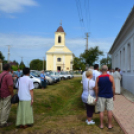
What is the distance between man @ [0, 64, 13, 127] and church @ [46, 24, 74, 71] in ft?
219

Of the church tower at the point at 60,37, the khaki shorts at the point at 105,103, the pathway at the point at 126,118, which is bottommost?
the pathway at the point at 126,118

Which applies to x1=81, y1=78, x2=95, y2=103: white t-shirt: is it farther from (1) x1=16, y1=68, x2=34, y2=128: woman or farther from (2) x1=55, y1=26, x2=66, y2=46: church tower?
(2) x1=55, y1=26, x2=66, y2=46: church tower

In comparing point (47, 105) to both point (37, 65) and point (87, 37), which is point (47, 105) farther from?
point (37, 65)

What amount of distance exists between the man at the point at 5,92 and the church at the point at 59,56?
66.7 m

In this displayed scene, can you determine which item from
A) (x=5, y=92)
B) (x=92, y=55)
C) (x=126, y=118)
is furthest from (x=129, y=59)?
(x=92, y=55)

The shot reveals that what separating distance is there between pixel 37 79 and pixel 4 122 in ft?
39.7

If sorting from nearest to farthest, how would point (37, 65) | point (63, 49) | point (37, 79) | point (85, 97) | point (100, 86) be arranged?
point (100, 86), point (85, 97), point (37, 79), point (63, 49), point (37, 65)

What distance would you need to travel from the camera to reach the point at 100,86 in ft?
20.4

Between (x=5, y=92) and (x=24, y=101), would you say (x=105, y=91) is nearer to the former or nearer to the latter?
(x=24, y=101)

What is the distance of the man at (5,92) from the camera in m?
6.58

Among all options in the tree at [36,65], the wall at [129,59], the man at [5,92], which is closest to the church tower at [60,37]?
the tree at [36,65]

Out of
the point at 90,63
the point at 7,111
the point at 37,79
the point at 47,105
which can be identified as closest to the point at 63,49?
the point at 90,63

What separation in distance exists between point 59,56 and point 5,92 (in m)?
67.6

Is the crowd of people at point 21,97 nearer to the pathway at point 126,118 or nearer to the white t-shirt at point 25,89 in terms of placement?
the white t-shirt at point 25,89
